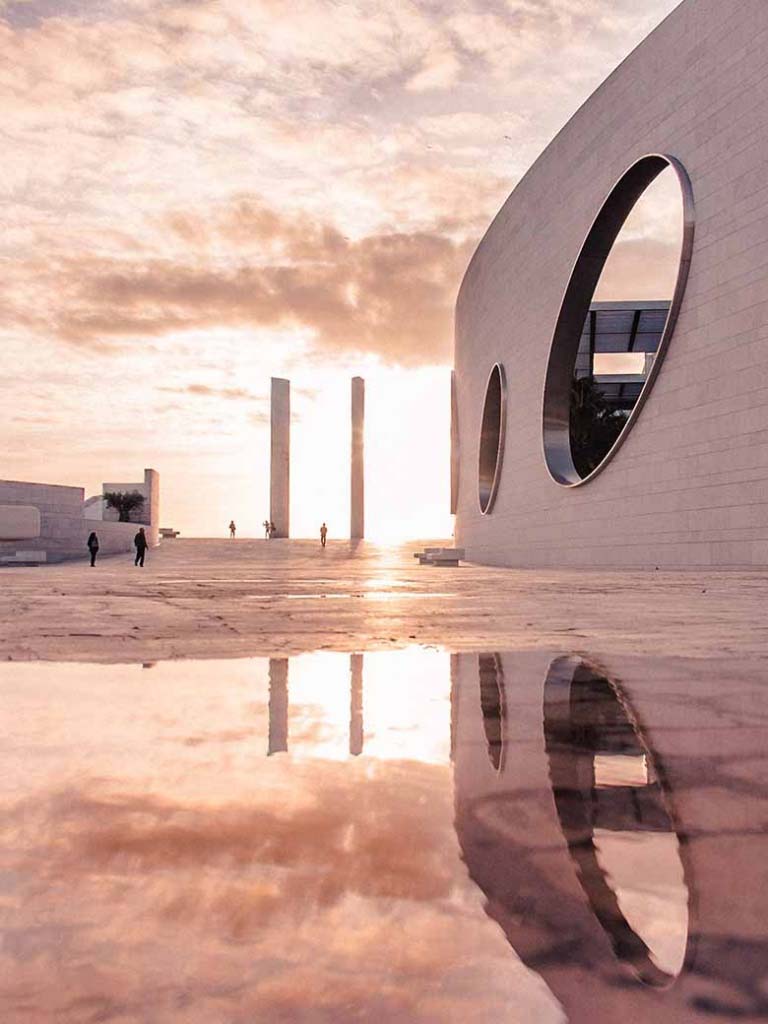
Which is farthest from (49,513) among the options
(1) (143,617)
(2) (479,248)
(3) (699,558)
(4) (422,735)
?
(4) (422,735)

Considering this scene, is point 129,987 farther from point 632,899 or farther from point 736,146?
point 736,146

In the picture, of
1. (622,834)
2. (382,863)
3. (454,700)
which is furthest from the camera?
(454,700)

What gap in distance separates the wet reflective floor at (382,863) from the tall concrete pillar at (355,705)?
0.04ft

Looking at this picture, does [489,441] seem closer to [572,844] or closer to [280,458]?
[280,458]

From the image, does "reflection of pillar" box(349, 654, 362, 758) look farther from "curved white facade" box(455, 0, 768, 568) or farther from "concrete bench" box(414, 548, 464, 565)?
"concrete bench" box(414, 548, 464, 565)

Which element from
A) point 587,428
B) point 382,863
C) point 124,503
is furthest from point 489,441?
point 382,863

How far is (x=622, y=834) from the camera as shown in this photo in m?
1.40

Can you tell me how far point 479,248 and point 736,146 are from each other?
1753 cm

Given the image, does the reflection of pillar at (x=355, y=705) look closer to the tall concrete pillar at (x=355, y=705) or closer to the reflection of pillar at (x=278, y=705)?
the tall concrete pillar at (x=355, y=705)

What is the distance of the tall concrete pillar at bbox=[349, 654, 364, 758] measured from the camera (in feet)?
6.92

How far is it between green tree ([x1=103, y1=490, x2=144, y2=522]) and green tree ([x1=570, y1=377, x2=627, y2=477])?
1030 inches

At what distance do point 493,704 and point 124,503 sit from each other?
1833 inches

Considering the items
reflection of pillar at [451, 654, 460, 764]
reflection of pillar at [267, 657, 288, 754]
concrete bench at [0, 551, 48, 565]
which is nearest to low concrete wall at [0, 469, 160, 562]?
concrete bench at [0, 551, 48, 565]

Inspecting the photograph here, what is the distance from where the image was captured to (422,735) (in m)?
2.22
